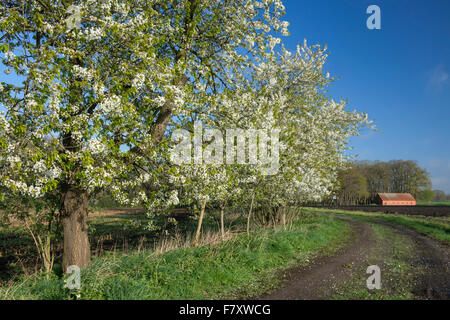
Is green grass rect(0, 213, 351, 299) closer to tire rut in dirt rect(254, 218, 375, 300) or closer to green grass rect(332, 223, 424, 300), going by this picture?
tire rut in dirt rect(254, 218, 375, 300)

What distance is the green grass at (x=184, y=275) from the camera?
19.8 feet

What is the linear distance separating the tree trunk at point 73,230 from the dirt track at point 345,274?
598cm

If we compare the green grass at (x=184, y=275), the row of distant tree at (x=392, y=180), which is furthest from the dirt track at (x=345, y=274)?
the row of distant tree at (x=392, y=180)

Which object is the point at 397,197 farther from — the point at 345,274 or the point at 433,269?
the point at 345,274

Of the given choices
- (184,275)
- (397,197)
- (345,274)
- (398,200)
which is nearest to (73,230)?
(184,275)

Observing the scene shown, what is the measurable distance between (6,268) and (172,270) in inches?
422

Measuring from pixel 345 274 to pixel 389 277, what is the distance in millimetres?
1274

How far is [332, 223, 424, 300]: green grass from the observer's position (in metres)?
6.99

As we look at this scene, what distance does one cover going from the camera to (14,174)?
6.38 metres

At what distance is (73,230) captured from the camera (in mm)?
8781

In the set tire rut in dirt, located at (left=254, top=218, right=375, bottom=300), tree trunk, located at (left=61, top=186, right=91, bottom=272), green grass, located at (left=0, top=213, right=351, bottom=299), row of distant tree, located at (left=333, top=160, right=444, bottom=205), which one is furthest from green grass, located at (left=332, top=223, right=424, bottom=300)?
row of distant tree, located at (left=333, top=160, right=444, bottom=205)

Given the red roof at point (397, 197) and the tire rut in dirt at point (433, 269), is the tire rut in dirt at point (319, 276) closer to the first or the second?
the tire rut in dirt at point (433, 269)

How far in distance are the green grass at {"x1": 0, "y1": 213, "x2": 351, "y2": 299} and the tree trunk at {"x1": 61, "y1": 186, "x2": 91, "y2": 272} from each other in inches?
23.0
